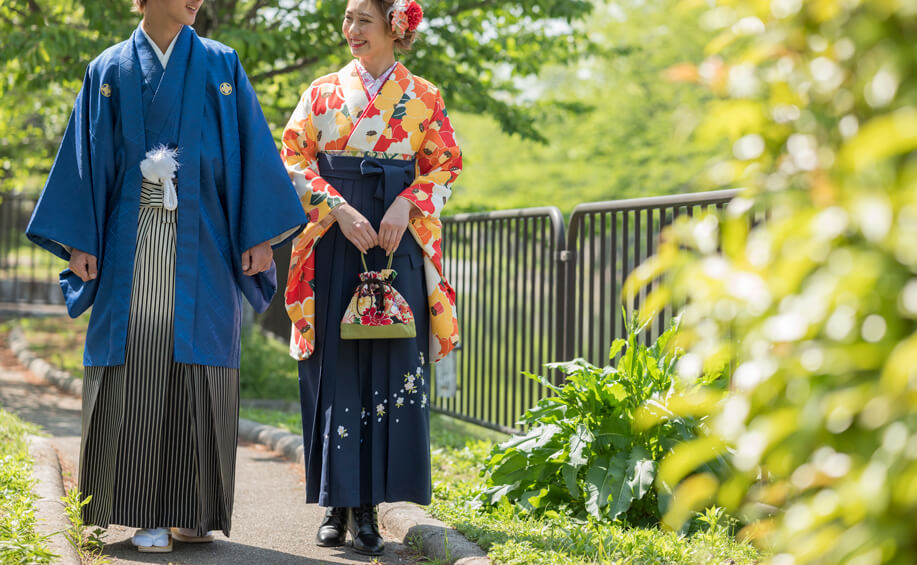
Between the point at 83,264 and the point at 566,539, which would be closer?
the point at 566,539

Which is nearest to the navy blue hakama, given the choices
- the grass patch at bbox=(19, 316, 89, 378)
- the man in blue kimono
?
the man in blue kimono

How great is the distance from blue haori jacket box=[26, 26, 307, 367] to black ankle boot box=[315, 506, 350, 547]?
0.79 meters

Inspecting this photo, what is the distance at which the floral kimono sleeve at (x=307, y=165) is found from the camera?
12.3ft

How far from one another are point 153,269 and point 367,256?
0.83 metres

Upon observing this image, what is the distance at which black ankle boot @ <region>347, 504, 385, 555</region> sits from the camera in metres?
3.68

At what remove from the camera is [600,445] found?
147 inches

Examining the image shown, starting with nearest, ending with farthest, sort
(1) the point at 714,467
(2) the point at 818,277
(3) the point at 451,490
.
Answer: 1. (2) the point at 818,277
2. (1) the point at 714,467
3. (3) the point at 451,490

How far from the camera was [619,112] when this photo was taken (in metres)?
23.1

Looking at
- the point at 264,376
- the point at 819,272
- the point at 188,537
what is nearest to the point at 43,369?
A: the point at 264,376

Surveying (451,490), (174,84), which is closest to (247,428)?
(451,490)

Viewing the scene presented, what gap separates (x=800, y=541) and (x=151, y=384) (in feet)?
8.97

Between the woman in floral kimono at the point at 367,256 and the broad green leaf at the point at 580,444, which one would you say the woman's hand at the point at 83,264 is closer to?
the woman in floral kimono at the point at 367,256

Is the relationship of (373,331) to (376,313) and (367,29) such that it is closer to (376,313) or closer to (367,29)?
(376,313)

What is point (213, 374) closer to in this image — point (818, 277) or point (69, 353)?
point (818, 277)
